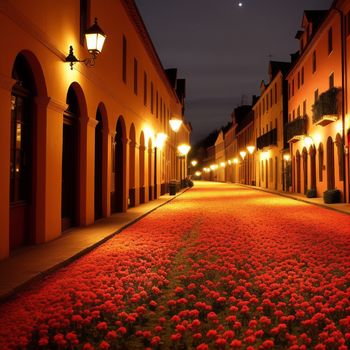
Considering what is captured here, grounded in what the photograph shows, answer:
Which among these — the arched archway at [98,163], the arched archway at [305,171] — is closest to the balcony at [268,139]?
the arched archway at [305,171]

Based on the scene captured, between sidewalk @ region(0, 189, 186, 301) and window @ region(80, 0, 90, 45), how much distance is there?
490 cm

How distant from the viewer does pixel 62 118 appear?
1030cm

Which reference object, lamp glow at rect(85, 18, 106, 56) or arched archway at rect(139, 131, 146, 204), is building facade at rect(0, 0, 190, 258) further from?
arched archway at rect(139, 131, 146, 204)

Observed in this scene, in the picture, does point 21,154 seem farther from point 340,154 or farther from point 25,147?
point 340,154

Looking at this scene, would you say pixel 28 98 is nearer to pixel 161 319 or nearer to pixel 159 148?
pixel 161 319

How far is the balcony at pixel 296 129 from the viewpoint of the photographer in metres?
30.4

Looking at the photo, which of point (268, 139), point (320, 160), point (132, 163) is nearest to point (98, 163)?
point (132, 163)

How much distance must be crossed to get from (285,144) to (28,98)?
31.7 meters

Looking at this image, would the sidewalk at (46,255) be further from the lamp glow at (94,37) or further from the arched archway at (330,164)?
the arched archway at (330,164)

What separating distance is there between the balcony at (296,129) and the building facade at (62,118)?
1402cm

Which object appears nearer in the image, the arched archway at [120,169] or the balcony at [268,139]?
the arched archway at [120,169]

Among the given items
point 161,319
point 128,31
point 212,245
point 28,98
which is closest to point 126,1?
point 128,31

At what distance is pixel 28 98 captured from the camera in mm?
9078

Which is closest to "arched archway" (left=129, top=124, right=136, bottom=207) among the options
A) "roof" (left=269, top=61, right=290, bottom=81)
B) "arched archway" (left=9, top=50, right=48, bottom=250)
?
"arched archway" (left=9, top=50, right=48, bottom=250)
